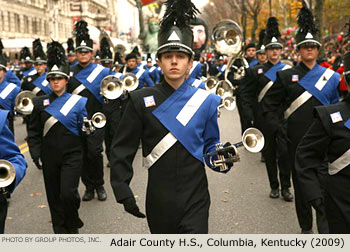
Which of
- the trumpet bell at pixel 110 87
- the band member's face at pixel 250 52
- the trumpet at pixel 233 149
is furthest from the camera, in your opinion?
the band member's face at pixel 250 52

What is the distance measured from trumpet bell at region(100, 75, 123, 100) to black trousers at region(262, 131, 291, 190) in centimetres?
276

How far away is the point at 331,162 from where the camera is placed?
3.70m

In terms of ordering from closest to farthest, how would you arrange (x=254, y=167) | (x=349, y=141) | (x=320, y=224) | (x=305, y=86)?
1. (x=349, y=141)
2. (x=320, y=224)
3. (x=305, y=86)
4. (x=254, y=167)

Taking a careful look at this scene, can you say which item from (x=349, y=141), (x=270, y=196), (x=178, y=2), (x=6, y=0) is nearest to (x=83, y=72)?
(x=270, y=196)

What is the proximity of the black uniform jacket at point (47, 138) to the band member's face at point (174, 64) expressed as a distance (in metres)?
2.52

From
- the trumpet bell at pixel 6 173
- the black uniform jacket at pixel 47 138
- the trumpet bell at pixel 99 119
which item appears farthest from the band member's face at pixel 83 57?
the trumpet bell at pixel 6 173

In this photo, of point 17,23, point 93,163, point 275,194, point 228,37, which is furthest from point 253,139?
point 17,23

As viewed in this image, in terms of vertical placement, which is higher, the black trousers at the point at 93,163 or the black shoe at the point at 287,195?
the black trousers at the point at 93,163

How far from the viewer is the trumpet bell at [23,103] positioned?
8.05 m

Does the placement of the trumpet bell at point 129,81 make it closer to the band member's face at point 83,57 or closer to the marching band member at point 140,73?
the marching band member at point 140,73

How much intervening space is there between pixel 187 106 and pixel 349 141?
1199 mm

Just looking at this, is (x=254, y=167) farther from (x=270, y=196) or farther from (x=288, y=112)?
(x=288, y=112)

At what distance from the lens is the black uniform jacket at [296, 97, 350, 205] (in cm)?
360

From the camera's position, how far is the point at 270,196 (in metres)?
7.43
